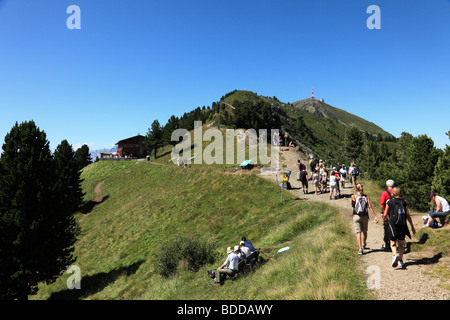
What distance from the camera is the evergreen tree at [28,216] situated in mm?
15953

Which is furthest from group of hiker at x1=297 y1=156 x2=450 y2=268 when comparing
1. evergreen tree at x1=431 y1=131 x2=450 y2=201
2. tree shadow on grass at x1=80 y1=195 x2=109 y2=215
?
tree shadow on grass at x1=80 y1=195 x2=109 y2=215

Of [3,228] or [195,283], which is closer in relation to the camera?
[195,283]

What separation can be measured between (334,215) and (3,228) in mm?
22070

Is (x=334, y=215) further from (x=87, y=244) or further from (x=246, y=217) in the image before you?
(x=87, y=244)

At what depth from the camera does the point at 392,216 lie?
7.27m

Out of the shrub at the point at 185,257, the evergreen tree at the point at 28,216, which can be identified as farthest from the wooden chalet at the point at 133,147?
the shrub at the point at 185,257

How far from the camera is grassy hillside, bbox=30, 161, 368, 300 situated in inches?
305

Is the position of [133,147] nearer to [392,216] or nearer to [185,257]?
[185,257]

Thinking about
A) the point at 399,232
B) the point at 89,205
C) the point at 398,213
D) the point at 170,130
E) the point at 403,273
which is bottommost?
the point at 89,205

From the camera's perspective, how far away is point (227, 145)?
46.6 meters

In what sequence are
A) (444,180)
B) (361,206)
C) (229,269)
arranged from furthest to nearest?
(444,180) → (229,269) → (361,206)

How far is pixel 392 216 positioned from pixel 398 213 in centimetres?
19
